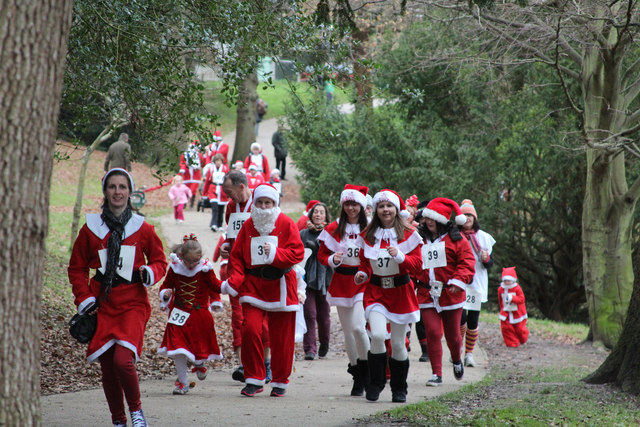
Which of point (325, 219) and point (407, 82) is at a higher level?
point (407, 82)

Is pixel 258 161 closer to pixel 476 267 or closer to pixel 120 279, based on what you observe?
pixel 476 267

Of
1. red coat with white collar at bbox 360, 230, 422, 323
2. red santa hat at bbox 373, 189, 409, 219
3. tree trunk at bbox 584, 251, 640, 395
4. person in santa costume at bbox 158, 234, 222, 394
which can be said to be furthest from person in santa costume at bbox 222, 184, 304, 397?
tree trunk at bbox 584, 251, 640, 395

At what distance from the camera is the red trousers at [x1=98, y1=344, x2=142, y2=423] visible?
651 centimetres

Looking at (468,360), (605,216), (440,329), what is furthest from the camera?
(605,216)

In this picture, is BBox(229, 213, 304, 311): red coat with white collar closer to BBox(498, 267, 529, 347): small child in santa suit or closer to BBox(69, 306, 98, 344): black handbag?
BBox(69, 306, 98, 344): black handbag

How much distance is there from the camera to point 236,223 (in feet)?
31.5

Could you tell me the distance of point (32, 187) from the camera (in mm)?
4211

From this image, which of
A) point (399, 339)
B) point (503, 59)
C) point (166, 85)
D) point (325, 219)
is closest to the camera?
point (399, 339)

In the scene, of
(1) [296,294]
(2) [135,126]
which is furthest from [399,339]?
(2) [135,126]

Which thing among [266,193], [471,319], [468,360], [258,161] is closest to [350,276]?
[266,193]

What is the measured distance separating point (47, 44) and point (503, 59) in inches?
551

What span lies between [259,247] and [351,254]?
1.19 m

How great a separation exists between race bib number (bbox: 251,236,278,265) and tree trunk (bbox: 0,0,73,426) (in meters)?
4.07

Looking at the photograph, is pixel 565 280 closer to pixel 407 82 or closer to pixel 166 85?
pixel 407 82
